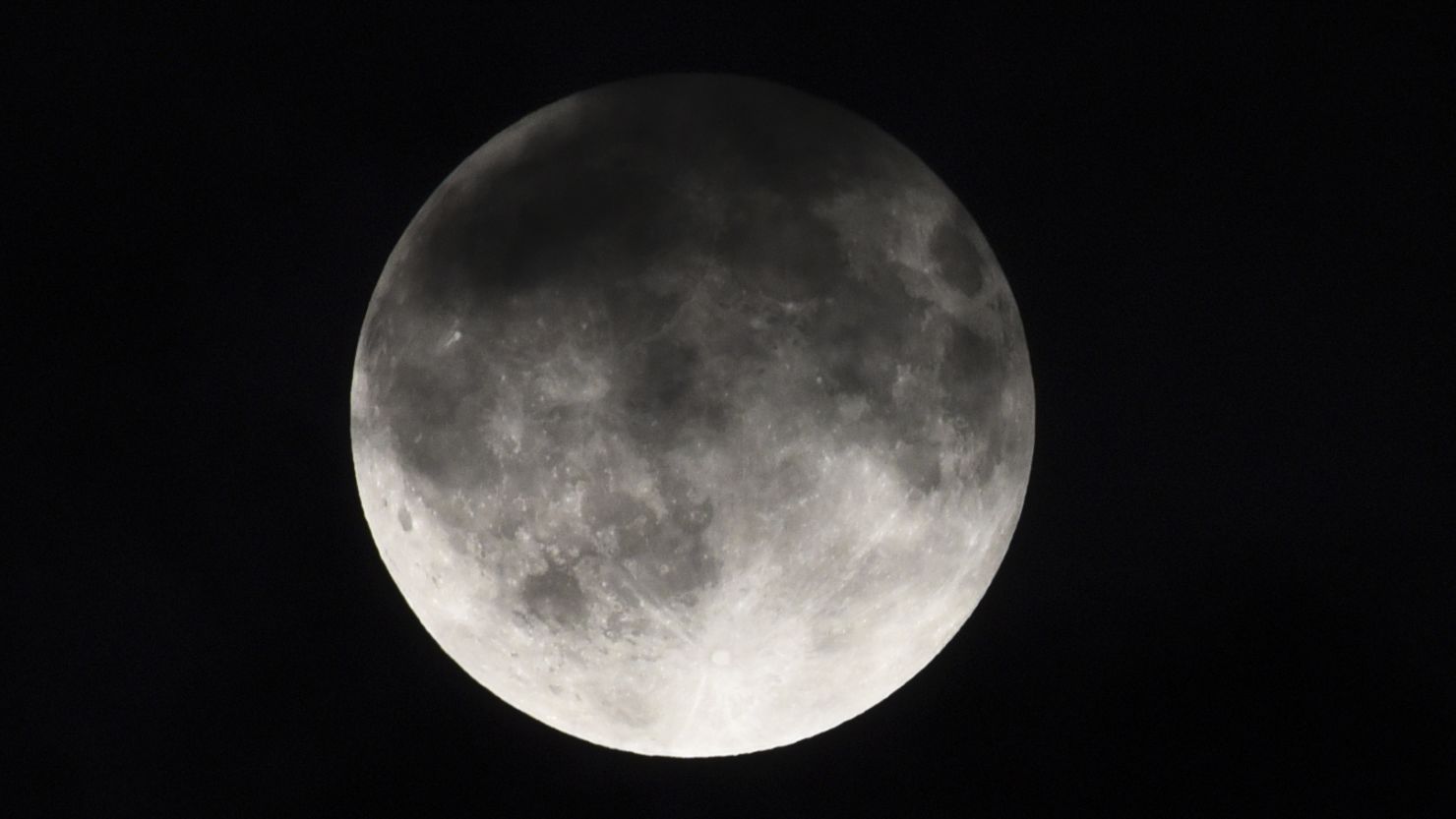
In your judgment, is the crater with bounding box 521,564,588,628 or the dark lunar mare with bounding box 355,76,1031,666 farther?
the crater with bounding box 521,564,588,628

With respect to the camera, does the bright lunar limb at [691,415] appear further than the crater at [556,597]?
No

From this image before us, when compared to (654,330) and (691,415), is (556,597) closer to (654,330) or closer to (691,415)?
(691,415)

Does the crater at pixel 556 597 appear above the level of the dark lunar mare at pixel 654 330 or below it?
below

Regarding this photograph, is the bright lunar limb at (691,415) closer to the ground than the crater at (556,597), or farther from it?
farther from it

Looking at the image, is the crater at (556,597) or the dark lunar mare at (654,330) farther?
the crater at (556,597)

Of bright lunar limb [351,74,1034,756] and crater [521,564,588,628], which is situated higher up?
bright lunar limb [351,74,1034,756]

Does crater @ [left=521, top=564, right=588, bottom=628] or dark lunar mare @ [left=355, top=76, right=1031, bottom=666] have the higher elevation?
dark lunar mare @ [left=355, top=76, right=1031, bottom=666]

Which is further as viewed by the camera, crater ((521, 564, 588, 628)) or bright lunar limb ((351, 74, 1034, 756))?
crater ((521, 564, 588, 628))

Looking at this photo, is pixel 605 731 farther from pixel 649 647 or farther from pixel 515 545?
pixel 515 545
